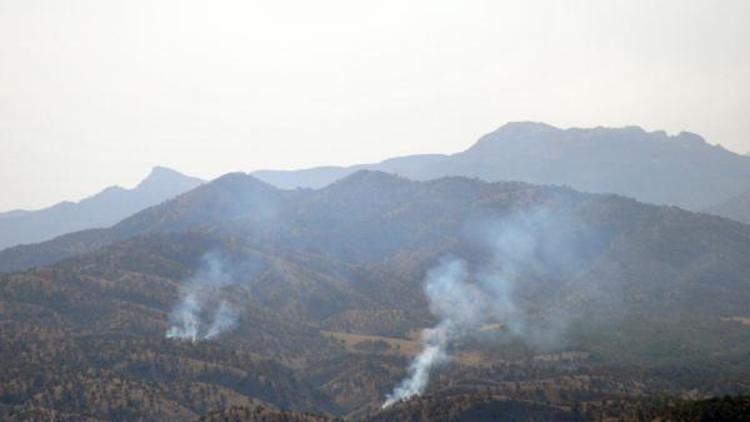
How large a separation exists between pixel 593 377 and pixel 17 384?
119 metres

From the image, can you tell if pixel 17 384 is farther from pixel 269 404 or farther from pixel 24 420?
pixel 269 404

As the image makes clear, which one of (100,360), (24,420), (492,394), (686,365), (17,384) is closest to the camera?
(24,420)

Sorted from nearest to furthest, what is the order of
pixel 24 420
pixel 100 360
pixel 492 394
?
pixel 24 420 → pixel 492 394 → pixel 100 360

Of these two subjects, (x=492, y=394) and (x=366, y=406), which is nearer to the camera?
(x=492, y=394)

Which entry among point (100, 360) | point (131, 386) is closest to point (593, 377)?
point (131, 386)

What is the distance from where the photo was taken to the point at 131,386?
164 metres

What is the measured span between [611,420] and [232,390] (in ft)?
284

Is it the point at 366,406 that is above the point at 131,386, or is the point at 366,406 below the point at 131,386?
below

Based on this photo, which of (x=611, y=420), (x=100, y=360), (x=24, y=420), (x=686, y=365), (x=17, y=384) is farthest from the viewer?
(x=686, y=365)

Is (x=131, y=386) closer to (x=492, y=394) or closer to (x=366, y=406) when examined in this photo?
(x=366, y=406)

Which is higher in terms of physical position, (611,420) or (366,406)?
(611,420)

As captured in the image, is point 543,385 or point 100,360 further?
point 100,360

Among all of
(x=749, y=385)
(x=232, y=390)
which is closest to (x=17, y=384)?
(x=232, y=390)

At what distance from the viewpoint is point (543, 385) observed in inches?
6545
